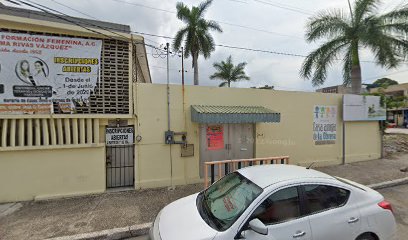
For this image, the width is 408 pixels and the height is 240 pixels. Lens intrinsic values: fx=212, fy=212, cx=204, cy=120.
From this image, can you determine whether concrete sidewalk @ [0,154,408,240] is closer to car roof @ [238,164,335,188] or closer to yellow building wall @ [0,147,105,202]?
yellow building wall @ [0,147,105,202]

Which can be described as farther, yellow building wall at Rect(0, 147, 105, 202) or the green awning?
the green awning

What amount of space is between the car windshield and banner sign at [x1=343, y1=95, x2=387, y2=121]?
8142 millimetres

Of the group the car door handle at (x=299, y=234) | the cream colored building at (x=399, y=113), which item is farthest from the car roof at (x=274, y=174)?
the cream colored building at (x=399, y=113)

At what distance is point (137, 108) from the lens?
6.52 meters

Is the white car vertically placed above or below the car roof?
below

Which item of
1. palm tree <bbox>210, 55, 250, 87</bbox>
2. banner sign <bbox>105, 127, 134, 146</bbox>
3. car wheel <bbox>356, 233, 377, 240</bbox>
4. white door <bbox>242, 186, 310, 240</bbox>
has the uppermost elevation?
palm tree <bbox>210, 55, 250, 87</bbox>

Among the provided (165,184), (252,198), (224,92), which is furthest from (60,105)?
(252,198)

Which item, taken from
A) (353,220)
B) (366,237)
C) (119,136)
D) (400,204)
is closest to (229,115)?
(119,136)

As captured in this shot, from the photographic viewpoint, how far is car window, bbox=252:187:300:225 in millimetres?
2664

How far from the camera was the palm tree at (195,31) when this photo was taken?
696 inches

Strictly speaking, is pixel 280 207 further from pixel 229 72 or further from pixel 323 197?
pixel 229 72

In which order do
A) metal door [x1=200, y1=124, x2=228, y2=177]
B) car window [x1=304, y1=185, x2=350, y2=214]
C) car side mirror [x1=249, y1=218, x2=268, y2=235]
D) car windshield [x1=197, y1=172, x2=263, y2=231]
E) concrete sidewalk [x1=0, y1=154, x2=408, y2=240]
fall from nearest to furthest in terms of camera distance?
car side mirror [x1=249, y1=218, x2=268, y2=235] < car windshield [x1=197, y1=172, x2=263, y2=231] < car window [x1=304, y1=185, x2=350, y2=214] < concrete sidewalk [x1=0, y1=154, x2=408, y2=240] < metal door [x1=200, y1=124, x2=228, y2=177]

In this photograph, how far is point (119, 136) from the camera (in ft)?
21.0

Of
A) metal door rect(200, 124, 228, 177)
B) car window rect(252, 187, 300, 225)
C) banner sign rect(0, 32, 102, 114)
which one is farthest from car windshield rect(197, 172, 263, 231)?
banner sign rect(0, 32, 102, 114)
